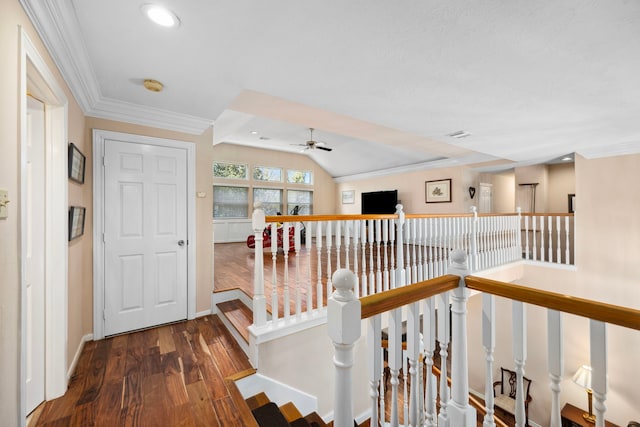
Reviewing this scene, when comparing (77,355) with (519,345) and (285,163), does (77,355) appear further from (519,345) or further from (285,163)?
(285,163)

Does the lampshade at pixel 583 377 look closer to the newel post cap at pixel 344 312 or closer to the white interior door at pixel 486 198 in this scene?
the white interior door at pixel 486 198

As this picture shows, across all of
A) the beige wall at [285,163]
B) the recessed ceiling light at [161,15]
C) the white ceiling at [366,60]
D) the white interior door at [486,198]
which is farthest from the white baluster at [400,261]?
the beige wall at [285,163]

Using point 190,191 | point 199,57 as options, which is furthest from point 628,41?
point 190,191

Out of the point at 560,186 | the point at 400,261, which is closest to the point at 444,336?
the point at 400,261

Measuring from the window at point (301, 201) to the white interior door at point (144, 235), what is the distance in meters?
6.00

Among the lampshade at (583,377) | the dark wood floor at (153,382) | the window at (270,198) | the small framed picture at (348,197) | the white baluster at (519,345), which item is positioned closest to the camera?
the white baluster at (519,345)

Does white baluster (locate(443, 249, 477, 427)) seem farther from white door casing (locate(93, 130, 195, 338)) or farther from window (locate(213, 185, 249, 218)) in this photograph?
window (locate(213, 185, 249, 218))

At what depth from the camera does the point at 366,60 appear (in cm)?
194

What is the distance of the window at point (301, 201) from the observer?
8984 mm

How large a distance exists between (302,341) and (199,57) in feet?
7.84

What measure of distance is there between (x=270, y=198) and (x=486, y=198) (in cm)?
625

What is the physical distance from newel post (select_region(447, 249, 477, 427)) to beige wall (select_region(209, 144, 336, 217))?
24.4 feet

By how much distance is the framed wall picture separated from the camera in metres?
6.54

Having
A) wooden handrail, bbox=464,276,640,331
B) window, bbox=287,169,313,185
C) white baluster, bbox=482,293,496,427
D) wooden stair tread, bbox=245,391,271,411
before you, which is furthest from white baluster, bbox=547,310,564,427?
window, bbox=287,169,313,185
